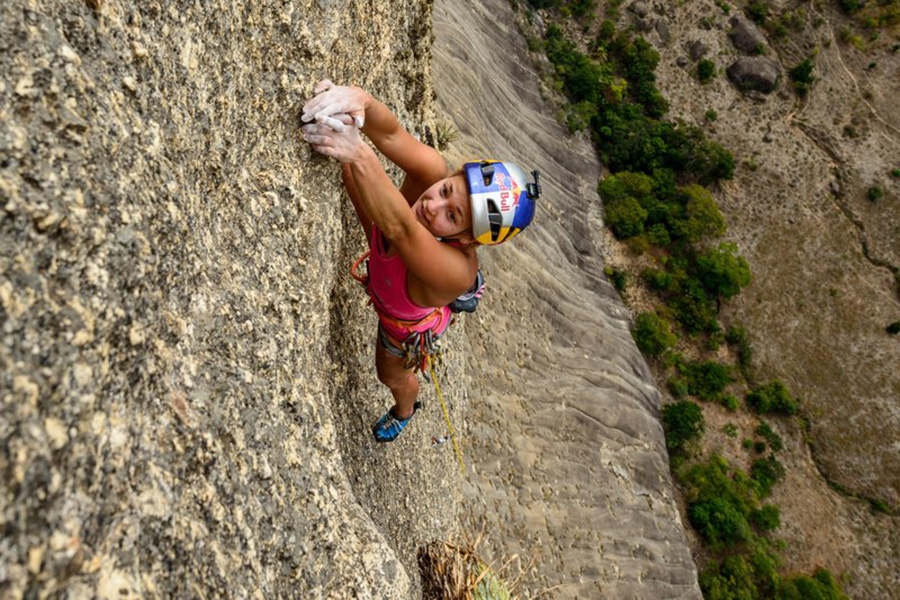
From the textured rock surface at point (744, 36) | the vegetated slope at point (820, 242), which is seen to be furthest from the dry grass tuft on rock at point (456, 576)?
the textured rock surface at point (744, 36)

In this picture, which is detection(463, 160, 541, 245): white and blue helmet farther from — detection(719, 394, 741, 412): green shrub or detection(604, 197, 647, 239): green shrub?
detection(719, 394, 741, 412): green shrub

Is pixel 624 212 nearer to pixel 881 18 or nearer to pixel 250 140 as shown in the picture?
pixel 881 18

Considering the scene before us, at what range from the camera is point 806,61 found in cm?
3534

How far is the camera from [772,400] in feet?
92.5

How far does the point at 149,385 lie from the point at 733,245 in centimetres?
3283

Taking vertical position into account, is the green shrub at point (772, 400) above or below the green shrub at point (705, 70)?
below

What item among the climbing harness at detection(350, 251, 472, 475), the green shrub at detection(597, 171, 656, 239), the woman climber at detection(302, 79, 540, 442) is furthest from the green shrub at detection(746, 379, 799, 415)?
the woman climber at detection(302, 79, 540, 442)

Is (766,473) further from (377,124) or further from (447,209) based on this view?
(377,124)

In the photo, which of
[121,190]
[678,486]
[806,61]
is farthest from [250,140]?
[806,61]

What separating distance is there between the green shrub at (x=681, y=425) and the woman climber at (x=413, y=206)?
24.0 metres

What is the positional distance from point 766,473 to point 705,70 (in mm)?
21738

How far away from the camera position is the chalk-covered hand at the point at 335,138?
3496 millimetres

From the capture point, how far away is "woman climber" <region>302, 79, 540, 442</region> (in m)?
3.40

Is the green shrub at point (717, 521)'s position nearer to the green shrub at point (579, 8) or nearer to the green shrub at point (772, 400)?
the green shrub at point (772, 400)
